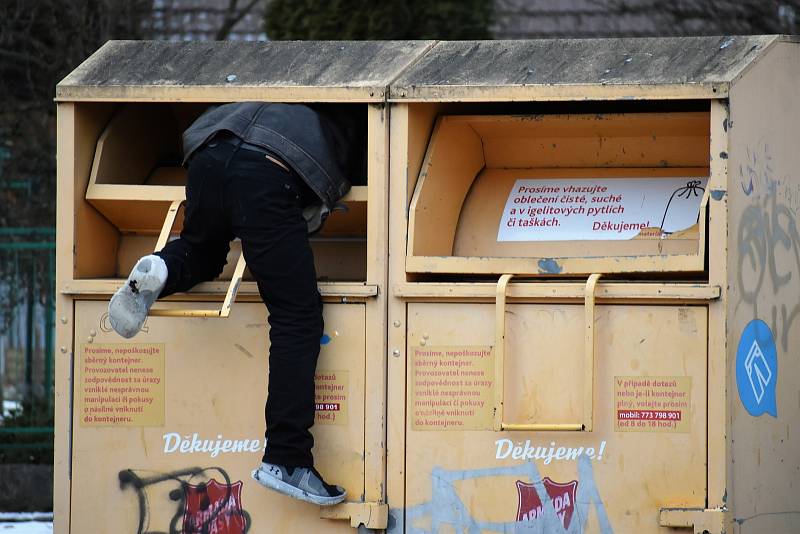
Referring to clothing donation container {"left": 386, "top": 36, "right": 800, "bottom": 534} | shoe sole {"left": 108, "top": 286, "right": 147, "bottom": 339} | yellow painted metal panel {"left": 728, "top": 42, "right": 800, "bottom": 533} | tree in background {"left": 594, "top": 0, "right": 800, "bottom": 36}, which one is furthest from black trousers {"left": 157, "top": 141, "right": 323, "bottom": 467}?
tree in background {"left": 594, "top": 0, "right": 800, "bottom": 36}

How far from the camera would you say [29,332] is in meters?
6.64

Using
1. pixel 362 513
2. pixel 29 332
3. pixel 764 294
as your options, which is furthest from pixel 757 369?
pixel 29 332

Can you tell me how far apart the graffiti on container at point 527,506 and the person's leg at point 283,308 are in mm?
333

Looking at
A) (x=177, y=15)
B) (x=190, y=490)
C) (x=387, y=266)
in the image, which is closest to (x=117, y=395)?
(x=190, y=490)

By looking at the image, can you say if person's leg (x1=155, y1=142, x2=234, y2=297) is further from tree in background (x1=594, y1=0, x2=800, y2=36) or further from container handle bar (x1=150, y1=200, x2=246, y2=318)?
tree in background (x1=594, y1=0, x2=800, y2=36)

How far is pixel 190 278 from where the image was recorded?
12.6 feet

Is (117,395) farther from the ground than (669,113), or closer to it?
closer to it

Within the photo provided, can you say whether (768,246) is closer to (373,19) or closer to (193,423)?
(193,423)

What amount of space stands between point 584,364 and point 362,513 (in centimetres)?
83

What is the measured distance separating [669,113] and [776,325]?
0.75 metres

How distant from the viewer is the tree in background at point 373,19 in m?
6.70

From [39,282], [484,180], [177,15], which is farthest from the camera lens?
[177,15]

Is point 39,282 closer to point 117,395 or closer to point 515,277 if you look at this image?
point 117,395

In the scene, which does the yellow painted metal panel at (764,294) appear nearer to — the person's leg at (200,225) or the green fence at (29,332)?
the person's leg at (200,225)
